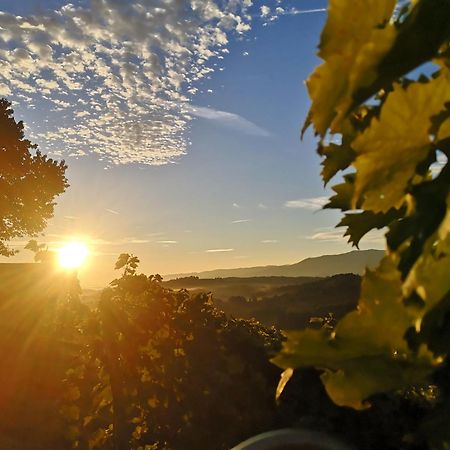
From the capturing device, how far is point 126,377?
691 centimetres

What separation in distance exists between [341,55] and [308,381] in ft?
15.6

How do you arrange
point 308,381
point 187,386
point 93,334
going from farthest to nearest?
point 93,334 < point 187,386 < point 308,381

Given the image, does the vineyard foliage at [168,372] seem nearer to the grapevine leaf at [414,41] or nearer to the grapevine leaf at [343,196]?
the grapevine leaf at [343,196]

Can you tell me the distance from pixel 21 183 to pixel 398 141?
1169 inches

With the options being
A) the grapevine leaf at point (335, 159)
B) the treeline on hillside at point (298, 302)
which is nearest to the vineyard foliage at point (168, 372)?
the grapevine leaf at point (335, 159)

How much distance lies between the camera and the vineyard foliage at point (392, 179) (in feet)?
1.94

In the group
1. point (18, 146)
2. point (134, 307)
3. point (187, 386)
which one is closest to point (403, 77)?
point (187, 386)

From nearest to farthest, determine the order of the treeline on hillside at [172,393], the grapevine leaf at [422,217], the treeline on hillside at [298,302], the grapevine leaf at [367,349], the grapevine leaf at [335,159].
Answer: the grapevine leaf at [422,217] → the grapevine leaf at [367,349] → the grapevine leaf at [335,159] → the treeline on hillside at [172,393] → the treeline on hillside at [298,302]

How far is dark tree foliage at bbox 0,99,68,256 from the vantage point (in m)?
26.7

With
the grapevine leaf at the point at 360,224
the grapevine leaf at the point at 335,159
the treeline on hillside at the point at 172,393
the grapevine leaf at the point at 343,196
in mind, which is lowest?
the treeline on hillside at the point at 172,393

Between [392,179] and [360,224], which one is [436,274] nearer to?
[392,179]

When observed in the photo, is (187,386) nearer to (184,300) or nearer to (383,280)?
(184,300)

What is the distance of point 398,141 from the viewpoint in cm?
64

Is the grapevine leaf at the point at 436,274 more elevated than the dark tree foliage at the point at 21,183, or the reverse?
the dark tree foliage at the point at 21,183
